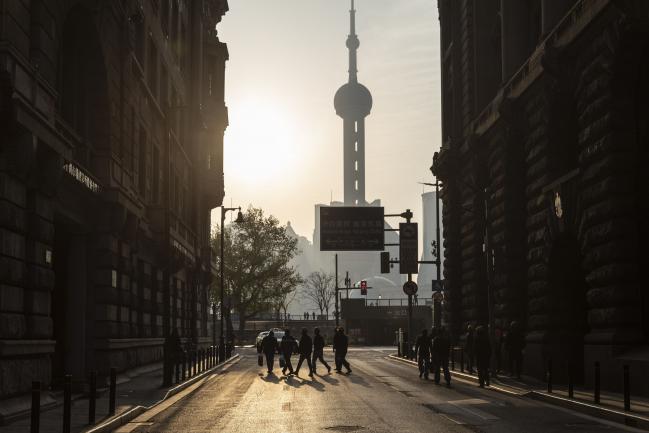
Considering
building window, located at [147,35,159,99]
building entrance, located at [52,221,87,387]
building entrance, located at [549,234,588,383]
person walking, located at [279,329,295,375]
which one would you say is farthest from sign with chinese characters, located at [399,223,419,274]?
building entrance, located at [52,221,87,387]

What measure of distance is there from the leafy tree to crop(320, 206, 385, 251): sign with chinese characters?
42014 millimetres

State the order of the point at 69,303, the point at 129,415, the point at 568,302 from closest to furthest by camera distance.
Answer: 1. the point at 129,415
2. the point at 69,303
3. the point at 568,302

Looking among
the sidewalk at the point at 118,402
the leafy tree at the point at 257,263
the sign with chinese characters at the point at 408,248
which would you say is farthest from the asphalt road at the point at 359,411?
the leafy tree at the point at 257,263

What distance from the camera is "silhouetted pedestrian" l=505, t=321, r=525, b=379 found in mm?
31859

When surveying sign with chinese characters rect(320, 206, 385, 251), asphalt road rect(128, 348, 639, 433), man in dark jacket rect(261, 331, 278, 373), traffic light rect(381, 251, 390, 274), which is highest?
sign with chinese characters rect(320, 206, 385, 251)

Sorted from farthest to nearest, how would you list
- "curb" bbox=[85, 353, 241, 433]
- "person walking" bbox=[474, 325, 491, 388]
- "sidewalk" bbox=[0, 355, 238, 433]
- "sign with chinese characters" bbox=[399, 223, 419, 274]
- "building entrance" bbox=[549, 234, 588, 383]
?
"sign with chinese characters" bbox=[399, 223, 419, 274] < "building entrance" bbox=[549, 234, 588, 383] < "person walking" bbox=[474, 325, 491, 388] < "curb" bbox=[85, 353, 241, 433] < "sidewalk" bbox=[0, 355, 238, 433]

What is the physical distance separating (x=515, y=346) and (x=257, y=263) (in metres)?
A: 66.0

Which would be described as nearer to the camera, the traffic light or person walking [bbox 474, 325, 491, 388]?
person walking [bbox 474, 325, 491, 388]

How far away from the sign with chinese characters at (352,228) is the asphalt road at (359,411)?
22054 millimetres

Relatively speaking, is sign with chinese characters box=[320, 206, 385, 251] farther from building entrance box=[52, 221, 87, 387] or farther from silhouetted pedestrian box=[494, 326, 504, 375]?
building entrance box=[52, 221, 87, 387]

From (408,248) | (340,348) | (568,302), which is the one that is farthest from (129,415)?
(408,248)

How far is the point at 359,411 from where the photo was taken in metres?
20.9

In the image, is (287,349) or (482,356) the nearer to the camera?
(482,356)

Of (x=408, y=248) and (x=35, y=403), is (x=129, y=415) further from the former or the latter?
(x=408, y=248)
